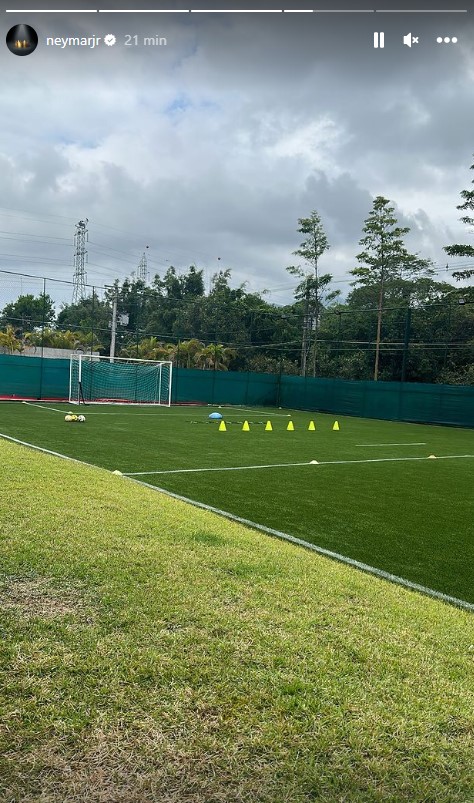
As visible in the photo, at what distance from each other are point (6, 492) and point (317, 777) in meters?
3.87

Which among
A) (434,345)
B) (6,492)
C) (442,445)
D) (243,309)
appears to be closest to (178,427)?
(442,445)

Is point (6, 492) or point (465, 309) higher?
point (465, 309)

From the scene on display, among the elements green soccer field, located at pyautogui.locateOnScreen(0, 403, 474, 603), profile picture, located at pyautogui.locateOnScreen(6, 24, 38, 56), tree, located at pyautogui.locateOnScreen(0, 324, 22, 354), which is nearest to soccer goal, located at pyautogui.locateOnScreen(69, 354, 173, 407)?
tree, located at pyautogui.locateOnScreen(0, 324, 22, 354)

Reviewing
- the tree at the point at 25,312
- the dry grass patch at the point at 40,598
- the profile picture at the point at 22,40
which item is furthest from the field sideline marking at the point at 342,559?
the tree at the point at 25,312

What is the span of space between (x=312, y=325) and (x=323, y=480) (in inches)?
1102

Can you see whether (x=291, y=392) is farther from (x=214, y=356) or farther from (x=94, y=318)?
(x=94, y=318)

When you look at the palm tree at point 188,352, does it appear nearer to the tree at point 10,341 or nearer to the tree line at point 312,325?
the tree line at point 312,325

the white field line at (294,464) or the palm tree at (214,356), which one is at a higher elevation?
the palm tree at (214,356)

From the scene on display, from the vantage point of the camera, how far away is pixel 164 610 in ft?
9.29

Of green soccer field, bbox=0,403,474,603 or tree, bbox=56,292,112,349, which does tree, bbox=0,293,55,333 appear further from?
green soccer field, bbox=0,403,474,603

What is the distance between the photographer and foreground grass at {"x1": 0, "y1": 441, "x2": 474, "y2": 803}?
1750 mm

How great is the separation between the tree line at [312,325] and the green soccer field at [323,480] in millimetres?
14202

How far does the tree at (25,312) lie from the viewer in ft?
96.2

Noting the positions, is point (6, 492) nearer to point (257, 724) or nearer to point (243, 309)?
point (257, 724)
